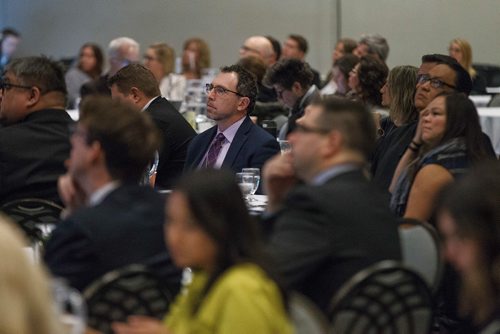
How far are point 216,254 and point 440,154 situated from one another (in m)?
2.05

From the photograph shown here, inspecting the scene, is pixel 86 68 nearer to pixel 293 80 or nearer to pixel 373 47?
pixel 373 47

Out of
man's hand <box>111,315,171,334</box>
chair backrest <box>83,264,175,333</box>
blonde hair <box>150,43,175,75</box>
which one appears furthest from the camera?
blonde hair <box>150,43,175,75</box>

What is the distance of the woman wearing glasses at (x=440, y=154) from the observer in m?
4.25

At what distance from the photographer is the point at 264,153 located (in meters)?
5.75

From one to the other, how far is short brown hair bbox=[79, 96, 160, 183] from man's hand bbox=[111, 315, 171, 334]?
49 centimetres

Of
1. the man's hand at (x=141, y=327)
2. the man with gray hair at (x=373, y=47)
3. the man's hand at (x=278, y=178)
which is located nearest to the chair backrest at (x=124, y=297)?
the man's hand at (x=141, y=327)

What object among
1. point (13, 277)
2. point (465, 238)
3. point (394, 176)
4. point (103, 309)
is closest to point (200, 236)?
point (103, 309)

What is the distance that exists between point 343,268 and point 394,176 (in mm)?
2276

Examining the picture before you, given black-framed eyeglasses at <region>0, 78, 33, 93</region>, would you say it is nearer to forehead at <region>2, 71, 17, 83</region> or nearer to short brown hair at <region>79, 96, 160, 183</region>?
forehead at <region>2, 71, 17, 83</region>

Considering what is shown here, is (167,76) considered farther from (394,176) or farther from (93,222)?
(93,222)

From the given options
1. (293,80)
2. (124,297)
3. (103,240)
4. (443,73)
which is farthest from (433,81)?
(124,297)

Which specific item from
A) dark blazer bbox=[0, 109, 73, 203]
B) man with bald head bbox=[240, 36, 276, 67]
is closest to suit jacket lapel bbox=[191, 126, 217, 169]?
dark blazer bbox=[0, 109, 73, 203]

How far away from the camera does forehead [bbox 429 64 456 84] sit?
224 inches

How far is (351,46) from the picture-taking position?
427 inches
